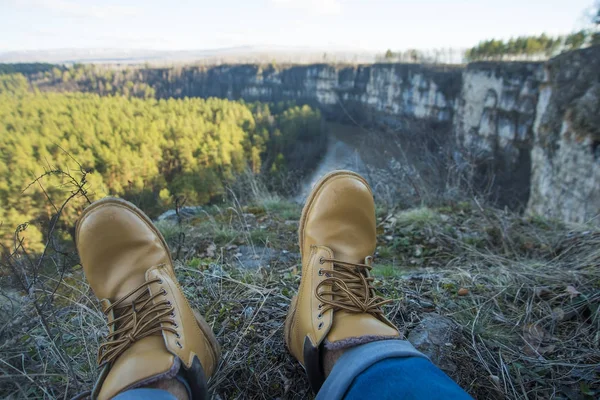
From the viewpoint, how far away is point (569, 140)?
8461 mm

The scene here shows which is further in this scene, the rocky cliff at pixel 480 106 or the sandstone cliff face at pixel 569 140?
the sandstone cliff face at pixel 569 140

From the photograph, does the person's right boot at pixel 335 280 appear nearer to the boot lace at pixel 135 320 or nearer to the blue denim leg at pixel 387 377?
the blue denim leg at pixel 387 377

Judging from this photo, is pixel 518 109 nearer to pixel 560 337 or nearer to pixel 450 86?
pixel 450 86

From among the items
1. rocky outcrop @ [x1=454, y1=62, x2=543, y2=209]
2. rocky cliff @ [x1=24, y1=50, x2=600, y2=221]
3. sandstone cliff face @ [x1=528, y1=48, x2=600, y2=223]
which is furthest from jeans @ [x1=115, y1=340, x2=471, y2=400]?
rocky outcrop @ [x1=454, y1=62, x2=543, y2=209]

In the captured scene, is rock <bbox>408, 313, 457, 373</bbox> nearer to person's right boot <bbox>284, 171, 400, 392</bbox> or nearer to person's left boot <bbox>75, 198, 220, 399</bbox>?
person's right boot <bbox>284, 171, 400, 392</bbox>

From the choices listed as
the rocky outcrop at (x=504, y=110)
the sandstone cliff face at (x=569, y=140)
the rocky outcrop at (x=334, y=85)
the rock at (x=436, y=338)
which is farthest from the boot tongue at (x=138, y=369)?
the rocky outcrop at (x=334, y=85)

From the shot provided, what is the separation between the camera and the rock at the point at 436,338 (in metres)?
1.04

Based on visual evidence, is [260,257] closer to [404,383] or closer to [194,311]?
[194,311]

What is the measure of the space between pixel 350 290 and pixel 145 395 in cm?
66

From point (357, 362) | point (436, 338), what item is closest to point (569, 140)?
point (436, 338)

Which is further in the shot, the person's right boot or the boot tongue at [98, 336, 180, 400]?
the person's right boot

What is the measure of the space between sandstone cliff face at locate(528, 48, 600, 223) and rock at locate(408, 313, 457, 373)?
6553mm

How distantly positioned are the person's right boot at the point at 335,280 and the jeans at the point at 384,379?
72 mm

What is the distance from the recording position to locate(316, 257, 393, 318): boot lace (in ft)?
3.42
